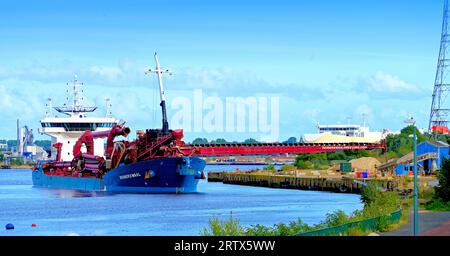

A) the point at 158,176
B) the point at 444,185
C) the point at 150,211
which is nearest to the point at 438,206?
the point at 444,185

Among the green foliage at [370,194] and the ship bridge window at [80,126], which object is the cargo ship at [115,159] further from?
the green foliage at [370,194]

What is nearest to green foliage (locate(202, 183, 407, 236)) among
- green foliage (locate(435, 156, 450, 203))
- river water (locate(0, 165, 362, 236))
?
green foliage (locate(435, 156, 450, 203))

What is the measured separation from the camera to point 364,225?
34.7 metres

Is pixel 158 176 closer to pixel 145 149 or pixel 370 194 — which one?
pixel 145 149

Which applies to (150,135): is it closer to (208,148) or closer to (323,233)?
(208,148)

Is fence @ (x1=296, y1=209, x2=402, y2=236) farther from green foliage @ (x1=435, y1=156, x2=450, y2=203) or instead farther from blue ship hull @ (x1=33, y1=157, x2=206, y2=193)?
blue ship hull @ (x1=33, y1=157, x2=206, y2=193)

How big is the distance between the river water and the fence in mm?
9605

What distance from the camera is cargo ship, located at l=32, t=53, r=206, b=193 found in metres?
82.6

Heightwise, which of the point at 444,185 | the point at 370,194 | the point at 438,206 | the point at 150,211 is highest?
the point at 444,185

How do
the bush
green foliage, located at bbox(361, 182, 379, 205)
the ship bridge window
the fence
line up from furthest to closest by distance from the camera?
the ship bridge window, green foliage, located at bbox(361, 182, 379, 205), the bush, the fence

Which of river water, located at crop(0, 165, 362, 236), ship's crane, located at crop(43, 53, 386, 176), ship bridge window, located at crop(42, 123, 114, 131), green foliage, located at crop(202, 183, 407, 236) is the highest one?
ship bridge window, located at crop(42, 123, 114, 131)

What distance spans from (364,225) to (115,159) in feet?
194

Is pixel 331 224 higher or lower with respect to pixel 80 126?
lower
